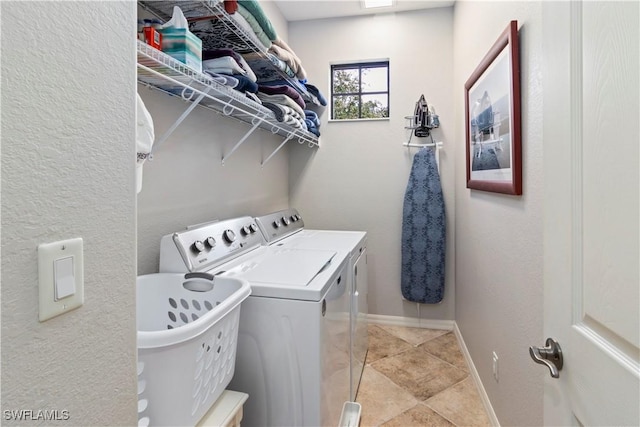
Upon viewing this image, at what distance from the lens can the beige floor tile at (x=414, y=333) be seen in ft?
8.96

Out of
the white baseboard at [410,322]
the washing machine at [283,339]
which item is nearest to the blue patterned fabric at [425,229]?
the white baseboard at [410,322]

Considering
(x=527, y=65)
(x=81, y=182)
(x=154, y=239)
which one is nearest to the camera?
(x=81, y=182)

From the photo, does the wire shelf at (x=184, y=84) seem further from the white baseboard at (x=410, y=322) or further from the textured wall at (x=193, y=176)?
the white baseboard at (x=410, y=322)

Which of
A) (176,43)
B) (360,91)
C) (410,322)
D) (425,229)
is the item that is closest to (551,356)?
(176,43)

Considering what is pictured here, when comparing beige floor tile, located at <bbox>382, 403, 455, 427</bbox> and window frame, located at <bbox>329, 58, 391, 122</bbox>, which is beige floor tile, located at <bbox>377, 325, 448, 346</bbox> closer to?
beige floor tile, located at <bbox>382, 403, 455, 427</bbox>

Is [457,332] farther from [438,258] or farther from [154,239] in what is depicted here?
[154,239]

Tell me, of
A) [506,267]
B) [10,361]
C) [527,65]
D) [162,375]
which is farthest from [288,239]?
[10,361]

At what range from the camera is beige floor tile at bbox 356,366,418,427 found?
5.97ft

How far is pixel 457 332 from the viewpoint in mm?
2740

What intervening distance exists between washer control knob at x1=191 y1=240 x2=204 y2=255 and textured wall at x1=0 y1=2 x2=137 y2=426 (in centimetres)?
73

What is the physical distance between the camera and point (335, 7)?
282cm

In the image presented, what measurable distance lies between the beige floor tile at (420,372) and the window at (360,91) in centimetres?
209

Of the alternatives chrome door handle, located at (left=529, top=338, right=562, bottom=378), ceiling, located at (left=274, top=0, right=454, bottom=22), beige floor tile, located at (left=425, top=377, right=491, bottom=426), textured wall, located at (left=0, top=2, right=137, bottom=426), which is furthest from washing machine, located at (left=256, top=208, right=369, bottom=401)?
ceiling, located at (left=274, top=0, right=454, bottom=22)

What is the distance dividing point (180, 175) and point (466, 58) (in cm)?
208
